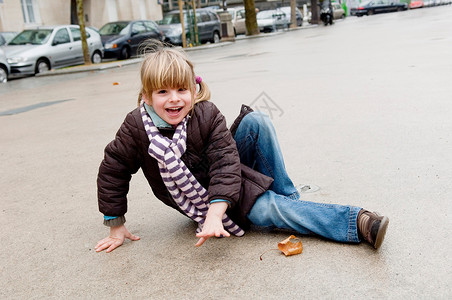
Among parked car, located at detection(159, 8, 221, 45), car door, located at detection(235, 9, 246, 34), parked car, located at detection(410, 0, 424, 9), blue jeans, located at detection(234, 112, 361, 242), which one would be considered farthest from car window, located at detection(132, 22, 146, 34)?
parked car, located at detection(410, 0, 424, 9)

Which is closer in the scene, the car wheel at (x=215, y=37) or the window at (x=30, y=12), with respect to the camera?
the car wheel at (x=215, y=37)

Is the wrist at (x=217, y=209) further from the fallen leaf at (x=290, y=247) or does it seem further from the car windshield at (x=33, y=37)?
the car windshield at (x=33, y=37)

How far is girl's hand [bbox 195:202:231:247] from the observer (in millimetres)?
2441

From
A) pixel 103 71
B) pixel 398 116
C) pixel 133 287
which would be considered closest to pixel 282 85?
pixel 398 116

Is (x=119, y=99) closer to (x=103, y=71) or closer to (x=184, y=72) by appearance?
(x=184, y=72)

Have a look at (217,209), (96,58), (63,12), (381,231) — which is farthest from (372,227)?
(63,12)

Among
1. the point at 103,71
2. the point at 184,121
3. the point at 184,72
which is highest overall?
the point at 184,72

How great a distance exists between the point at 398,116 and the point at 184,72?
11.2 feet

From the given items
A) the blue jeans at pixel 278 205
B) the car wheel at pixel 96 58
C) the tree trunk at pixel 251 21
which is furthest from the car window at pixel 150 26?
the blue jeans at pixel 278 205

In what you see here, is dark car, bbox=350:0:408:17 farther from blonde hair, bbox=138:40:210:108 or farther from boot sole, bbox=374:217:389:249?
boot sole, bbox=374:217:389:249

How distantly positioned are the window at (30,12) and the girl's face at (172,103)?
27.8m

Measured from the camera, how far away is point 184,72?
105 inches

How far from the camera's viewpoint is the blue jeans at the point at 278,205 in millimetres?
2695

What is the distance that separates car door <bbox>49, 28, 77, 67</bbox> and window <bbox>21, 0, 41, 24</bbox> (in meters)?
11.4
